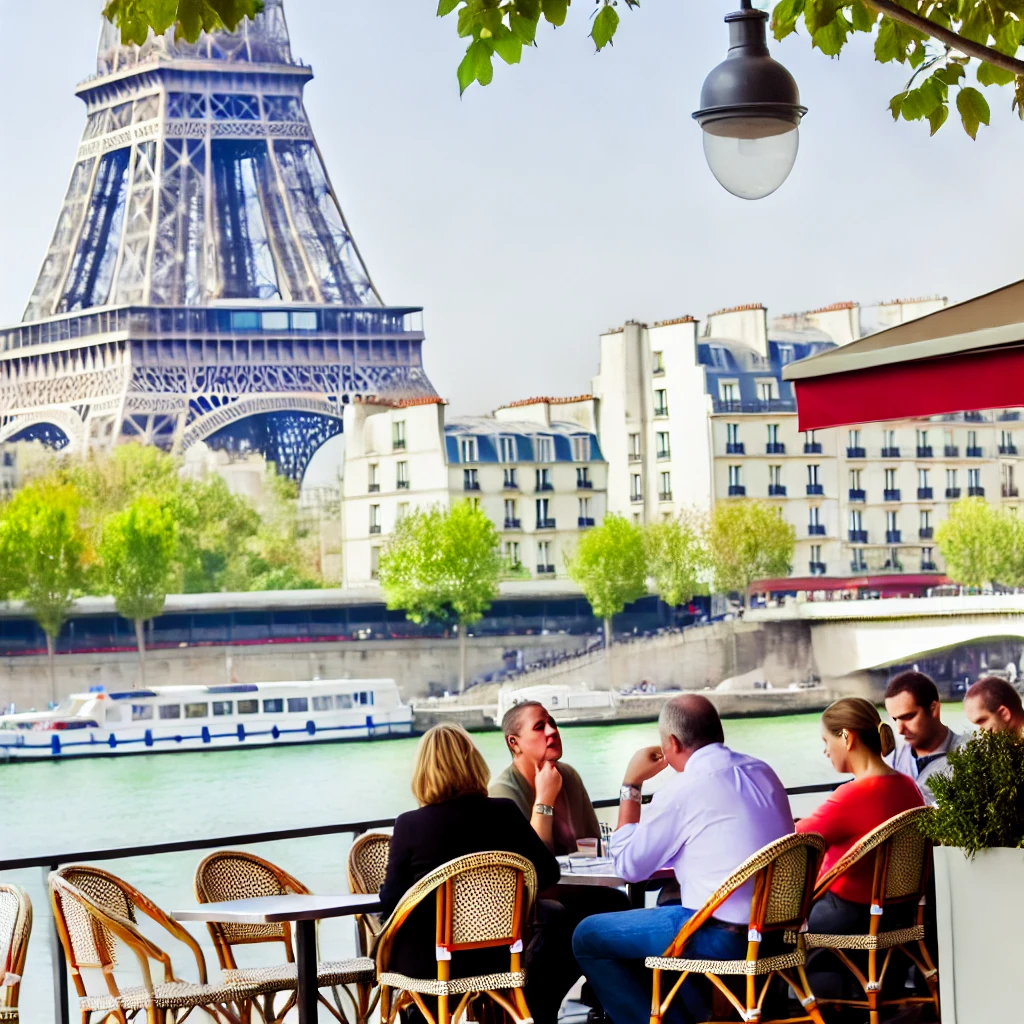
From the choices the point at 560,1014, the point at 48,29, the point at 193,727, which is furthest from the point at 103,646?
the point at 560,1014

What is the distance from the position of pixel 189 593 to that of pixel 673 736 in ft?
101

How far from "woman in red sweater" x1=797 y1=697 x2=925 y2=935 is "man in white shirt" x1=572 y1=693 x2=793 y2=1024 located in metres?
0.27

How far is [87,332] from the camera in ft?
113

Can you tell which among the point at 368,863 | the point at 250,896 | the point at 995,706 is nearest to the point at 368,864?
the point at 368,863

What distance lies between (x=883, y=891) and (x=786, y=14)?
1.49 m

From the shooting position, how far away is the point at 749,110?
9.23 feet

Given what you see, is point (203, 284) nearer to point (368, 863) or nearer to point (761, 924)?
point (368, 863)

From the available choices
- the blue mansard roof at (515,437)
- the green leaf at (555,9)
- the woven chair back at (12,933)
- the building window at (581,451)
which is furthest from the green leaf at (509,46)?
the building window at (581,451)

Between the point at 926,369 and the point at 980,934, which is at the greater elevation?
the point at 926,369

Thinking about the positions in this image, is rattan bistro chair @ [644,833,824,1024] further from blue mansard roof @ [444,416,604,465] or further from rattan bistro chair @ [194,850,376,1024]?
blue mansard roof @ [444,416,604,465]

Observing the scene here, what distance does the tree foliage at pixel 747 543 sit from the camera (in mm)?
33406

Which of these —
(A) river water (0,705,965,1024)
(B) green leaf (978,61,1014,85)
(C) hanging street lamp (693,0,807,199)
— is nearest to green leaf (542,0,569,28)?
(C) hanging street lamp (693,0,807,199)

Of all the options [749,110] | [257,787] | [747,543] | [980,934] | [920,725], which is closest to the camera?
[980,934]

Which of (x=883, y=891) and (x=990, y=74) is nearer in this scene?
(x=883, y=891)
